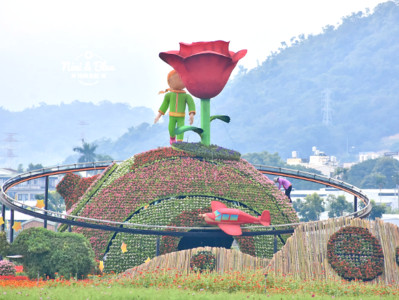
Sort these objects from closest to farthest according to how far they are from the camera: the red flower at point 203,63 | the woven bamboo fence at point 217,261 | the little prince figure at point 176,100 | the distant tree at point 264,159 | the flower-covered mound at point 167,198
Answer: the woven bamboo fence at point 217,261, the flower-covered mound at point 167,198, the red flower at point 203,63, the little prince figure at point 176,100, the distant tree at point 264,159

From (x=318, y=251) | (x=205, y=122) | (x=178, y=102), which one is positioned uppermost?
(x=178, y=102)

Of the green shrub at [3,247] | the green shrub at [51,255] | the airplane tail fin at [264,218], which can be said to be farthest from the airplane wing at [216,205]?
the green shrub at [3,247]

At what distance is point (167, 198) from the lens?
83.5 feet

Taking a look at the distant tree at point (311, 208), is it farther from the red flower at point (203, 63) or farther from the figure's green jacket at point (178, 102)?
the red flower at point (203, 63)

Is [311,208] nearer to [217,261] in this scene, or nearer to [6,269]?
[217,261]

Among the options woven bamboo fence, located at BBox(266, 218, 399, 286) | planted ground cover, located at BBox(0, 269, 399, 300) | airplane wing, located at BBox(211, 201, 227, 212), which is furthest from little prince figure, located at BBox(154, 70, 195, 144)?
planted ground cover, located at BBox(0, 269, 399, 300)

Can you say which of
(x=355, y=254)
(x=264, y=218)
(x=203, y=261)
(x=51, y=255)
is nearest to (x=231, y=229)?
(x=264, y=218)

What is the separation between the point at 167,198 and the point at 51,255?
484cm

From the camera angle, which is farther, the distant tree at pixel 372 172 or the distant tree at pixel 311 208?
the distant tree at pixel 372 172

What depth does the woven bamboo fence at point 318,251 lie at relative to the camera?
22.3 meters

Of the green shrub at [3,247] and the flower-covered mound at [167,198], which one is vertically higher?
the flower-covered mound at [167,198]

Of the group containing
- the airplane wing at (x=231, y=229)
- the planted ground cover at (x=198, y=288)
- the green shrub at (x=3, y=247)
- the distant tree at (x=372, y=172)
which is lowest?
the planted ground cover at (x=198, y=288)

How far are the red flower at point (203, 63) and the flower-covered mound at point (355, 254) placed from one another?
7.99 metres

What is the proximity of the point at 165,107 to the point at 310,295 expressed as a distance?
12530 mm
